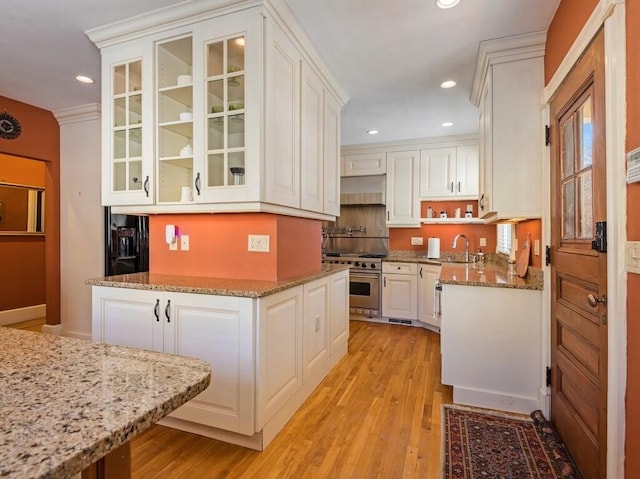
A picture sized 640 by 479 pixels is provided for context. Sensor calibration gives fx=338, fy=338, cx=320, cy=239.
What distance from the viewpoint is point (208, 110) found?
215 centimetres

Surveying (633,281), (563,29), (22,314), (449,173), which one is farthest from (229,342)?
(22,314)

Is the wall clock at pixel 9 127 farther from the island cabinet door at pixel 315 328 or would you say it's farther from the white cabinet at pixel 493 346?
the white cabinet at pixel 493 346

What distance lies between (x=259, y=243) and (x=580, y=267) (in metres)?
1.84

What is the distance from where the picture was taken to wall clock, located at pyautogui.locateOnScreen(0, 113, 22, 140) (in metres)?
3.42

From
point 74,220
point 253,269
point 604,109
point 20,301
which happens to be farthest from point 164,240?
point 20,301

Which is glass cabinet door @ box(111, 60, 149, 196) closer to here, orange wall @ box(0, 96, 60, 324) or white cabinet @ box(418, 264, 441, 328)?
orange wall @ box(0, 96, 60, 324)

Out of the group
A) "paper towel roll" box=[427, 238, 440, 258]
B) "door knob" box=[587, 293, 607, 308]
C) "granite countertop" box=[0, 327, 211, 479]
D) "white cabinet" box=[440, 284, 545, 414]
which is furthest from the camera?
"paper towel roll" box=[427, 238, 440, 258]

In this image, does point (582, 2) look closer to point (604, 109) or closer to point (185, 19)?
point (604, 109)

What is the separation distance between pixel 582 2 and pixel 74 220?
4847 millimetres

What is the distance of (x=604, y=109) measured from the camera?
4.69 feet

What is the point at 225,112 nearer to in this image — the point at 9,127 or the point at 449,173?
the point at 9,127

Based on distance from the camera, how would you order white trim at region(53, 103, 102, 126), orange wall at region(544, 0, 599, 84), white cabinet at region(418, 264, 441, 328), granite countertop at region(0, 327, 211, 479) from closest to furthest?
granite countertop at region(0, 327, 211, 479)
orange wall at region(544, 0, 599, 84)
white trim at region(53, 103, 102, 126)
white cabinet at region(418, 264, 441, 328)

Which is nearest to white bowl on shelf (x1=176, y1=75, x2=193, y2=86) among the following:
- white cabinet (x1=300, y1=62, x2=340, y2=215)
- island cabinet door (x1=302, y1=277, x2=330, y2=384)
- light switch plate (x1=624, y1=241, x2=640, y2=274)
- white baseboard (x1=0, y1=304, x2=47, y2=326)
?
white cabinet (x1=300, y1=62, x2=340, y2=215)

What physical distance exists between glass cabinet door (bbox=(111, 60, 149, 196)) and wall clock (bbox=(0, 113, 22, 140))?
78.5 inches
